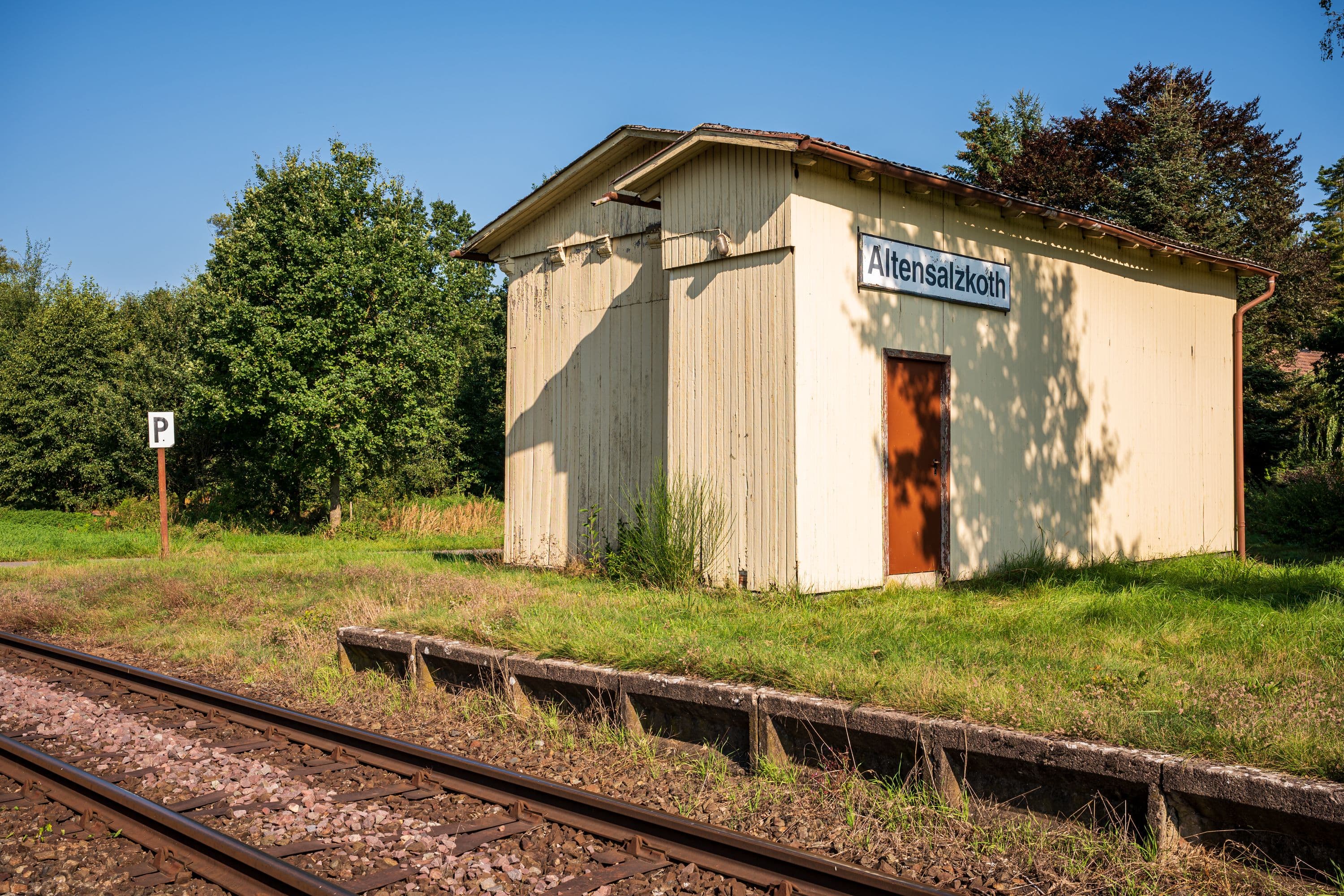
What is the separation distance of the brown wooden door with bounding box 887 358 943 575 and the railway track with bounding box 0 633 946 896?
6.60 meters

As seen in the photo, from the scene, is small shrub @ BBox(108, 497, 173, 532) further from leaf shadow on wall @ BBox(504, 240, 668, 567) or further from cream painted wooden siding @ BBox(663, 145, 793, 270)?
cream painted wooden siding @ BBox(663, 145, 793, 270)

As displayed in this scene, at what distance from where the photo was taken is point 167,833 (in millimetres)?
4914

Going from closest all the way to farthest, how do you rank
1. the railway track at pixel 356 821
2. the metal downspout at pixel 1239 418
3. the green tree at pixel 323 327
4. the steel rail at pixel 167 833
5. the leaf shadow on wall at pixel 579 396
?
the steel rail at pixel 167 833, the railway track at pixel 356 821, the leaf shadow on wall at pixel 579 396, the metal downspout at pixel 1239 418, the green tree at pixel 323 327

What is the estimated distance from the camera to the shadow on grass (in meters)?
10.1

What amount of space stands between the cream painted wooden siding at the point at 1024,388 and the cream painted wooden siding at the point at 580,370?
269cm

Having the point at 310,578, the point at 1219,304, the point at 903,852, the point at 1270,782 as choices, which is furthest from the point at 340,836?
the point at 1219,304

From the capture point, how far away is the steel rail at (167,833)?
421 cm

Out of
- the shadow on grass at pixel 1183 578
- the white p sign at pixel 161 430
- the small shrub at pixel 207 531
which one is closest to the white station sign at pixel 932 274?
the shadow on grass at pixel 1183 578

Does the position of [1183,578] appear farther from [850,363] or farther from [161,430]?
[161,430]

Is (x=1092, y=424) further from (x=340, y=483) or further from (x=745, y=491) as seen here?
(x=340, y=483)

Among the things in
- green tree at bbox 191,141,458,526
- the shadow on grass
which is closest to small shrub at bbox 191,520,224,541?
green tree at bbox 191,141,458,526

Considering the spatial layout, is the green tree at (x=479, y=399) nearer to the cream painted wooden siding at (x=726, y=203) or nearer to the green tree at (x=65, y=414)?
the green tree at (x=65, y=414)

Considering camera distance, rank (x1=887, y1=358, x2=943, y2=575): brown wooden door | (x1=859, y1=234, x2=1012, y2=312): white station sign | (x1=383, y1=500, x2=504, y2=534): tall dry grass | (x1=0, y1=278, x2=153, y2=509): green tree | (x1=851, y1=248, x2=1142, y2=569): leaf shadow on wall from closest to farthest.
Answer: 1. (x1=859, y1=234, x2=1012, y2=312): white station sign
2. (x1=887, y1=358, x2=943, y2=575): brown wooden door
3. (x1=851, y1=248, x2=1142, y2=569): leaf shadow on wall
4. (x1=383, y1=500, x2=504, y2=534): tall dry grass
5. (x1=0, y1=278, x2=153, y2=509): green tree

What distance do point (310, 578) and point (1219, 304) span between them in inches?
593
